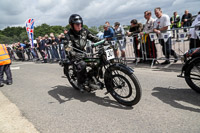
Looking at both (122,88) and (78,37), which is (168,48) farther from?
(78,37)

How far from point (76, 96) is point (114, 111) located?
138 cm

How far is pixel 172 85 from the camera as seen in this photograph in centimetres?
403

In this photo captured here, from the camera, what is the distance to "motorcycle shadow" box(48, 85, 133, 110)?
3398 millimetres

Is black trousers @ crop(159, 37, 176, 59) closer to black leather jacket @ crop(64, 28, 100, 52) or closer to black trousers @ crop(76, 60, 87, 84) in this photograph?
black leather jacket @ crop(64, 28, 100, 52)

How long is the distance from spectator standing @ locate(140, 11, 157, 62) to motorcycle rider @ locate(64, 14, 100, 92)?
322 cm

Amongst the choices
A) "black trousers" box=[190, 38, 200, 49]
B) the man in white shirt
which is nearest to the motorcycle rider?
the man in white shirt

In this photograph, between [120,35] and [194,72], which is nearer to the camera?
[194,72]

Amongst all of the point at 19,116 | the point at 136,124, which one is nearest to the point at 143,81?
the point at 136,124

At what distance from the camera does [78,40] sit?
3.82 metres

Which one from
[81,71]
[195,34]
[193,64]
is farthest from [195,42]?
[81,71]

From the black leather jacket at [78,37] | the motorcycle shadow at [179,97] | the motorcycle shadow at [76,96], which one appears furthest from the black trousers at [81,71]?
the motorcycle shadow at [179,97]

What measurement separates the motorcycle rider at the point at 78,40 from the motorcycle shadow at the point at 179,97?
1772 millimetres

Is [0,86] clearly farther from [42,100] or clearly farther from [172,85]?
[172,85]

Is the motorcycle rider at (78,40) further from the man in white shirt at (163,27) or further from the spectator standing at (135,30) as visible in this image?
the spectator standing at (135,30)
